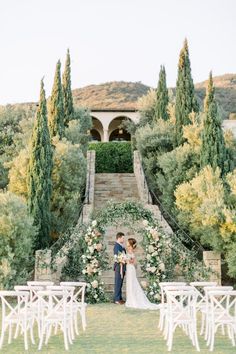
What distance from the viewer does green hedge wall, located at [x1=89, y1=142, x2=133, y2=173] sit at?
33375 millimetres

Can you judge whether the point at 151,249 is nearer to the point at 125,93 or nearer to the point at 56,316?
the point at 56,316

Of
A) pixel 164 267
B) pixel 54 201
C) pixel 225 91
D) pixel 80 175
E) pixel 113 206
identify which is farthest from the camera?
pixel 225 91

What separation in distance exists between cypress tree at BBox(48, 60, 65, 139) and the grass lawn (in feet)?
46.6

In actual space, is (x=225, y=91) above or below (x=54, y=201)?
above

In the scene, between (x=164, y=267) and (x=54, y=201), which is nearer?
(x=164, y=267)

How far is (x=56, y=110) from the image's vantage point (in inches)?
1035

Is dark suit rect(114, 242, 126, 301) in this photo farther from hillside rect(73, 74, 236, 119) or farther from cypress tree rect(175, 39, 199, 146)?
hillside rect(73, 74, 236, 119)

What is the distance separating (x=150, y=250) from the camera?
15.7 meters

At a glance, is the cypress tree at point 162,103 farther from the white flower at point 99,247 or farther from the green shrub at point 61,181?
the white flower at point 99,247

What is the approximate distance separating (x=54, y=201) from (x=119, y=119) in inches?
1127

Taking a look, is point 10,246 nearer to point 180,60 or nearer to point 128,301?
Answer: point 128,301

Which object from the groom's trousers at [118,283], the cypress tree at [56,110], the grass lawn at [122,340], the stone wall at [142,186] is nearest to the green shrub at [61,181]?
the cypress tree at [56,110]

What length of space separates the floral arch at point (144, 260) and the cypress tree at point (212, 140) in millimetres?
4426

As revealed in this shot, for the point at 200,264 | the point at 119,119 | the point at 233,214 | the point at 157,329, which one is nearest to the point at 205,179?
the point at 233,214
